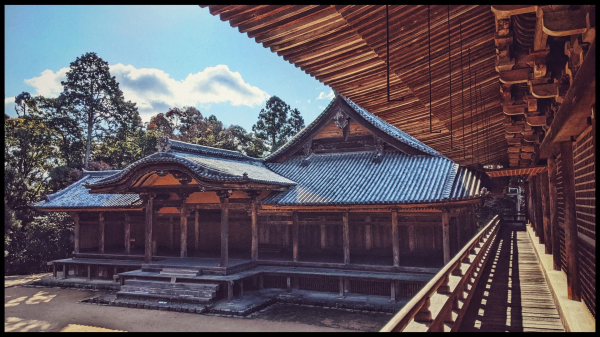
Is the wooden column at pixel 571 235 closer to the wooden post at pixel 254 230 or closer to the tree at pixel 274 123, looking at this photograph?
the wooden post at pixel 254 230

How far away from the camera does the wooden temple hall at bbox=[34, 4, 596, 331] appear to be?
3553 millimetres

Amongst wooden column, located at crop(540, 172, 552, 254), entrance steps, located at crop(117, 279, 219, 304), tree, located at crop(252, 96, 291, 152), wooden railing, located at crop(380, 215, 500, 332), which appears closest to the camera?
wooden railing, located at crop(380, 215, 500, 332)

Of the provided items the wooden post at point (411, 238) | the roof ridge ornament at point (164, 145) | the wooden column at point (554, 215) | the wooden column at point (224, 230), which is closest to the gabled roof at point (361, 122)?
the wooden post at point (411, 238)

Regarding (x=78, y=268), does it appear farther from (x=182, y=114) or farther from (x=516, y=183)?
(x=182, y=114)

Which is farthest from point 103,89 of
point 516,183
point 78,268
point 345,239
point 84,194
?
point 516,183

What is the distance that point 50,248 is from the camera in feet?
82.2

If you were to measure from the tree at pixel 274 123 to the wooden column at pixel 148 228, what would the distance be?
35.7 m

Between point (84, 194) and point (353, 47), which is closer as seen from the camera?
point (353, 47)

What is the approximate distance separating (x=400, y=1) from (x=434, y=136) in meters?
6.61

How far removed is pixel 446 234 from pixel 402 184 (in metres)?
2.59

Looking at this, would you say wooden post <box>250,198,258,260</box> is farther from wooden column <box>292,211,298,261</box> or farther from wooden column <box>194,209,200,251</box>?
wooden column <box>194,209,200,251</box>

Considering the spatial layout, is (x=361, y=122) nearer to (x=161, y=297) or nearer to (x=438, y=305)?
(x=161, y=297)

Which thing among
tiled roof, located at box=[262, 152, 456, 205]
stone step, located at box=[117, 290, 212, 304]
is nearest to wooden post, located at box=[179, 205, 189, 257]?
stone step, located at box=[117, 290, 212, 304]

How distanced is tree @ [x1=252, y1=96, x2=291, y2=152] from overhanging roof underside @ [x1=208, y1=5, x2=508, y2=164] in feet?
151
